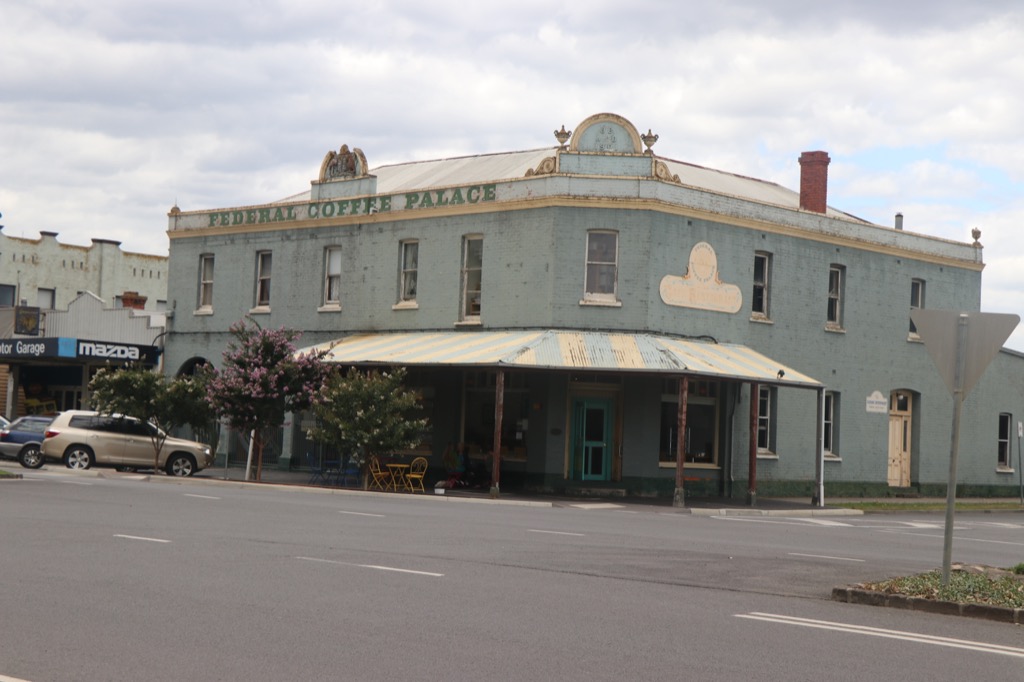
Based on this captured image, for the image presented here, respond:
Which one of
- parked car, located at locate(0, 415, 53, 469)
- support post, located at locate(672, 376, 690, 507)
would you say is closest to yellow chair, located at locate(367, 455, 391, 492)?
support post, located at locate(672, 376, 690, 507)

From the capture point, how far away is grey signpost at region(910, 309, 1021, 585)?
1230cm

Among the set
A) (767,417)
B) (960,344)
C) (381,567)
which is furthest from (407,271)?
(960,344)

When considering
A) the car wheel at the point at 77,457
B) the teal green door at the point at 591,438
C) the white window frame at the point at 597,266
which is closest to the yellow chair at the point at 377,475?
the teal green door at the point at 591,438

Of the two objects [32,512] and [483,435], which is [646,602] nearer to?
[32,512]

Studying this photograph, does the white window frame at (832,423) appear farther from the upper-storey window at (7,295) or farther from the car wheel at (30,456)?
the upper-storey window at (7,295)

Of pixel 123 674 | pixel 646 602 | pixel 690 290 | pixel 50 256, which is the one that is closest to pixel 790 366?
pixel 690 290

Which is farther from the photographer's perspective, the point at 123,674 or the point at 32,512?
the point at 32,512

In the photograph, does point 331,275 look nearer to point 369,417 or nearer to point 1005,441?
point 369,417

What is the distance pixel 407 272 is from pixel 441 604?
24.7 m

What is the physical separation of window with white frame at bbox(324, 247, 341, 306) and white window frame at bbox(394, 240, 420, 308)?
2.46 meters

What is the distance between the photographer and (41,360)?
148ft

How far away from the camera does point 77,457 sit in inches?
1296

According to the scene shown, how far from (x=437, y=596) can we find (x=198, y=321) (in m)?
30.6

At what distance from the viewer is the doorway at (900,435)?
3759 cm
